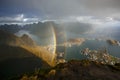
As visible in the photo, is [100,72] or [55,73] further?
[100,72]

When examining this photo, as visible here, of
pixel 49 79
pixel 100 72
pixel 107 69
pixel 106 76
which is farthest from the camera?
pixel 107 69

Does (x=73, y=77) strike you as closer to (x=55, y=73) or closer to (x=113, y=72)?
(x=55, y=73)

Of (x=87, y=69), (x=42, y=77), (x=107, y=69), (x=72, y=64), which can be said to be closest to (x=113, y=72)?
(x=107, y=69)

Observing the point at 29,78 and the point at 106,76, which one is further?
the point at 106,76

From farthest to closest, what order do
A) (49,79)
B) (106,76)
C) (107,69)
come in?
(107,69) → (106,76) → (49,79)

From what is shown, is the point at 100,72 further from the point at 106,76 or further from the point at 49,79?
the point at 49,79

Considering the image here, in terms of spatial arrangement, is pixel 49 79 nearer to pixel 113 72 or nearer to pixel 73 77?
pixel 73 77

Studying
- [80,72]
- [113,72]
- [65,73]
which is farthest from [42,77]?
[113,72]

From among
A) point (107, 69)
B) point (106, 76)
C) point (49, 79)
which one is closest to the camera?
point (49, 79)
